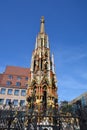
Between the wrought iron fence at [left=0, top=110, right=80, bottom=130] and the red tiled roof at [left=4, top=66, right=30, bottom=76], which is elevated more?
the red tiled roof at [left=4, top=66, right=30, bottom=76]

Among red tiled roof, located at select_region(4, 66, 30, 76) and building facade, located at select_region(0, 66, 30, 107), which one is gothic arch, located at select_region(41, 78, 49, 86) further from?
red tiled roof, located at select_region(4, 66, 30, 76)

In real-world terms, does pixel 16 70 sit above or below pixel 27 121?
above

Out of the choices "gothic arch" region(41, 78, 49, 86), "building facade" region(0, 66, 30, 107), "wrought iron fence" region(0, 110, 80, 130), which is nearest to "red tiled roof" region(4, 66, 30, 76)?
"building facade" region(0, 66, 30, 107)

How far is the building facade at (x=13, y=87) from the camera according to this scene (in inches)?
1644

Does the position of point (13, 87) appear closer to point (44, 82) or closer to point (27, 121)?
point (44, 82)

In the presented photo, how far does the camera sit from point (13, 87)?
4362cm

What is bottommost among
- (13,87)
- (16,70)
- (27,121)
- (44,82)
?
(27,121)

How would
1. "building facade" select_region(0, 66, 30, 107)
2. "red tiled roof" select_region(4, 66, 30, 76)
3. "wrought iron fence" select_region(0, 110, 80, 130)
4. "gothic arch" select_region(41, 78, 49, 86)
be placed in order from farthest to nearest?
"red tiled roof" select_region(4, 66, 30, 76), "building facade" select_region(0, 66, 30, 107), "gothic arch" select_region(41, 78, 49, 86), "wrought iron fence" select_region(0, 110, 80, 130)

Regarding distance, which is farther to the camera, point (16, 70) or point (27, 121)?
point (16, 70)

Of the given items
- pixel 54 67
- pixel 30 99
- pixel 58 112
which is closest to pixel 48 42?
pixel 54 67

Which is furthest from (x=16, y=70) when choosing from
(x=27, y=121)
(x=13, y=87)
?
(x=27, y=121)

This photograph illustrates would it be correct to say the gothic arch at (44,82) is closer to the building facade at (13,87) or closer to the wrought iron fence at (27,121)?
the building facade at (13,87)

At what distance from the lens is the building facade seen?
4175 centimetres

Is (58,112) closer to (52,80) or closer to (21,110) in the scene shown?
(21,110)
